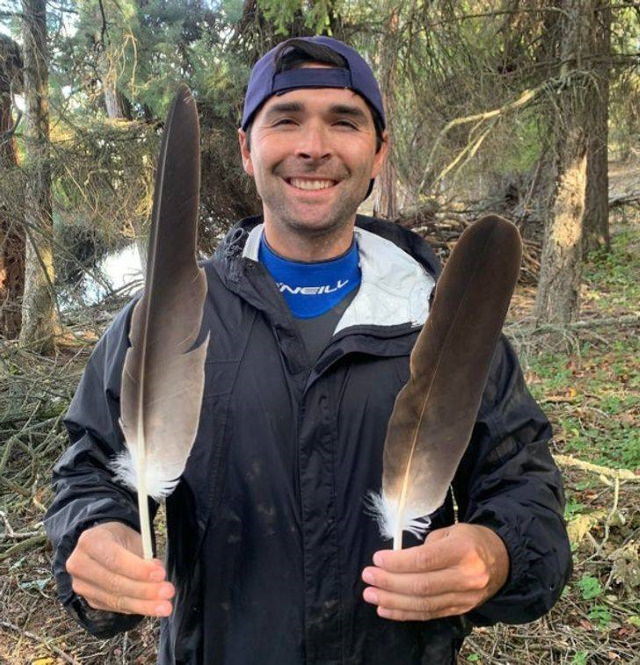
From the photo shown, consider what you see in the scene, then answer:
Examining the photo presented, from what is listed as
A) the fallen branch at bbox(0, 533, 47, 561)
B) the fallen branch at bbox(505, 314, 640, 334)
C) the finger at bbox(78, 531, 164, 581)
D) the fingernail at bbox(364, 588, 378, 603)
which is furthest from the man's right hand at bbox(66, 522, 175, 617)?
the fallen branch at bbox(505, 314, 640, 334)

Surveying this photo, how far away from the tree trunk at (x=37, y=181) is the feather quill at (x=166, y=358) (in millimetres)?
5655

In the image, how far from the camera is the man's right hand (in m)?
1.18

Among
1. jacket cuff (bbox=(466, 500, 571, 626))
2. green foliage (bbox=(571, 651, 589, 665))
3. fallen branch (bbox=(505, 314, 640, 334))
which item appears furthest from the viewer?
fallen branch (bbox=(505, 314, 640, 334))

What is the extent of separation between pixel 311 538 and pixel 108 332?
78 centimetres

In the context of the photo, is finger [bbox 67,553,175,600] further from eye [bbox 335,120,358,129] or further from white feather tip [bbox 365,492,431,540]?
eye [bbox 335,120,358,129]

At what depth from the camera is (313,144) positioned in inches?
66.3

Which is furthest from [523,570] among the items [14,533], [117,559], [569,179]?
[569,179]

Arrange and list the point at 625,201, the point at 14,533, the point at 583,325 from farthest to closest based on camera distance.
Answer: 1. the point at 625,201
2. the point at 583,325
3. the point at 14,533

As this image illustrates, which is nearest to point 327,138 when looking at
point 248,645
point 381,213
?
point 248,645

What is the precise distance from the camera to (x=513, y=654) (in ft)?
10.2

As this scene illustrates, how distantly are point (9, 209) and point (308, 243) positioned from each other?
5753 mm

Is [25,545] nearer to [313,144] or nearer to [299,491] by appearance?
[299,491]

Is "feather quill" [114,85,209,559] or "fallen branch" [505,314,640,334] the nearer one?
"feather quill" [114,85,209,559]

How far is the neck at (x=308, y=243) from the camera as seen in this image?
69.4 inches
